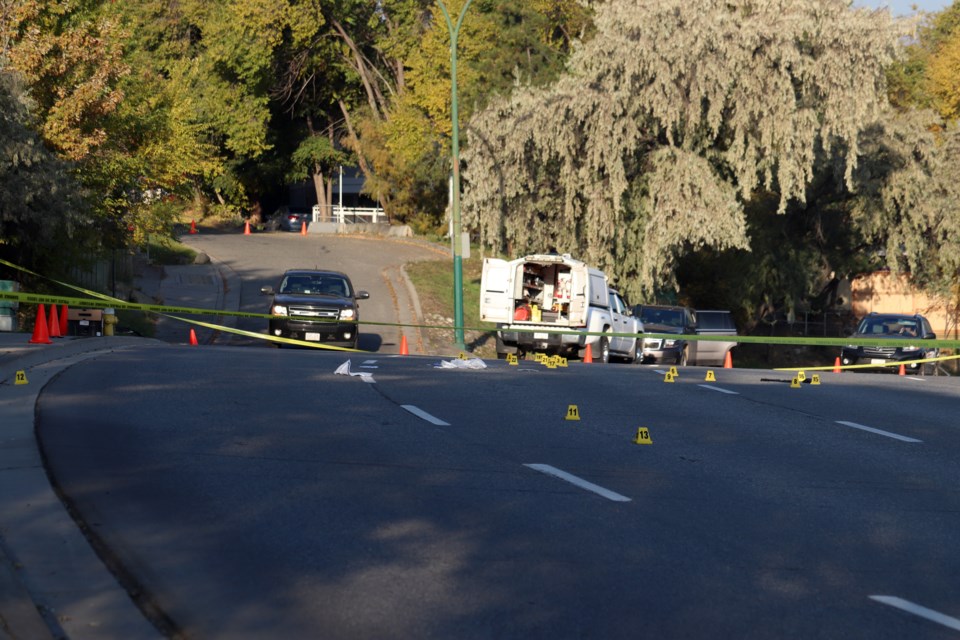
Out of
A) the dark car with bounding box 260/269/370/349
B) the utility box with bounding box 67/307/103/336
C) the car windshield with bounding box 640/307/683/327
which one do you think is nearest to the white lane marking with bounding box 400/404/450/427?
the utility box with bounding box 67/307/103/336

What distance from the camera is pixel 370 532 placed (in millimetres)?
7477

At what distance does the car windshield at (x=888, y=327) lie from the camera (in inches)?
1299

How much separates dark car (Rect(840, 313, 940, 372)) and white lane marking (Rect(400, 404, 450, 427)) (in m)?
20.5

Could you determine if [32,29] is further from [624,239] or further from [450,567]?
[450,567]

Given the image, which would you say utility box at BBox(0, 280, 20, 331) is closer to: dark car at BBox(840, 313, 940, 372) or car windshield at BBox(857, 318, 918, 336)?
dark car at BBox(840, 313, 940, 372)

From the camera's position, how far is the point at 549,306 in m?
31.0

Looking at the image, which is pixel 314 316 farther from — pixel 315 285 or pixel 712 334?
pixel 712 334

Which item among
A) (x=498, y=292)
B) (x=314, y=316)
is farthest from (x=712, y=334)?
(x=314, y=316)

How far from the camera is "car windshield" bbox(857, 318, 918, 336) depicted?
3300 cm

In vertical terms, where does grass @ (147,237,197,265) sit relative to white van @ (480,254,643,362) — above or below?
above

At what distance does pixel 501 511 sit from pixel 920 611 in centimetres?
279

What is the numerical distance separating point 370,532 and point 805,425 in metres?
7.42

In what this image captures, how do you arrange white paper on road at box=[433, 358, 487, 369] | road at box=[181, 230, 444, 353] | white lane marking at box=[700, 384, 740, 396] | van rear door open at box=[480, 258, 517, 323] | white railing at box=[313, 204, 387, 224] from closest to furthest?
white lane marking at box=[700, 384, 740, 396], white paper on road at box=[433, 358, 487, 369], van rear door open at box=[480, 258, 517, 323], road at box=[181, 230, 444, 353], white railing at box=[313, 204, 387, 224]

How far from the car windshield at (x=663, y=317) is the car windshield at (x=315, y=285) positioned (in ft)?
29.8
